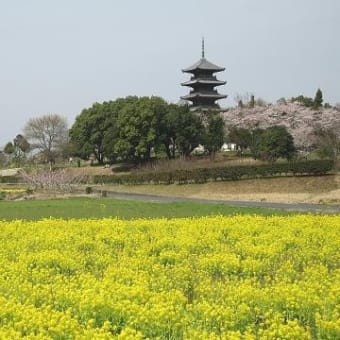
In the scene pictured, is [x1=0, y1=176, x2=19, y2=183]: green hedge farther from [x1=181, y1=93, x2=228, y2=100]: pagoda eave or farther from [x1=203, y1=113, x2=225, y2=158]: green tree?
[x1=181, y1=93, x2=228, y2=100]: pagoda eave

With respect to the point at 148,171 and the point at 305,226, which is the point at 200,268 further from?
the point at 148,171

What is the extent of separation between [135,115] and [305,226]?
1386 inches

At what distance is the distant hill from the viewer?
46.4 meters

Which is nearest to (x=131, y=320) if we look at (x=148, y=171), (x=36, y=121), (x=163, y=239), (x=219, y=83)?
(x=163, y=239)

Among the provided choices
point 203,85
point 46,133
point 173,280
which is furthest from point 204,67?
point 173,280

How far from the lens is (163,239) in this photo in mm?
10594

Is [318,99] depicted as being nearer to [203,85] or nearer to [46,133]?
[203,85]

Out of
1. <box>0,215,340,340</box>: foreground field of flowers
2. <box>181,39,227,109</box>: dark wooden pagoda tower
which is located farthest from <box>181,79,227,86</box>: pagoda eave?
A: <box>0,215,340,340</box>: foreground field of flowers

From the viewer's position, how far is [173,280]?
25.1ft

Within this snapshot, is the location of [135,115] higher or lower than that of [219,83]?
lower

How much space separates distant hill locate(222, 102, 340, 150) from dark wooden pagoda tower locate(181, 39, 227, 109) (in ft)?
7.75

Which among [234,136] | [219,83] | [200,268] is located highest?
[219,83]

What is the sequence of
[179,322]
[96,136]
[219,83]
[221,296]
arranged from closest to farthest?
[179,322] < [221,296] < [96,136] < [219,83]

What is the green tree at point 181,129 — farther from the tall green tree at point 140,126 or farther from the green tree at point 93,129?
the green tree at point 93,129
